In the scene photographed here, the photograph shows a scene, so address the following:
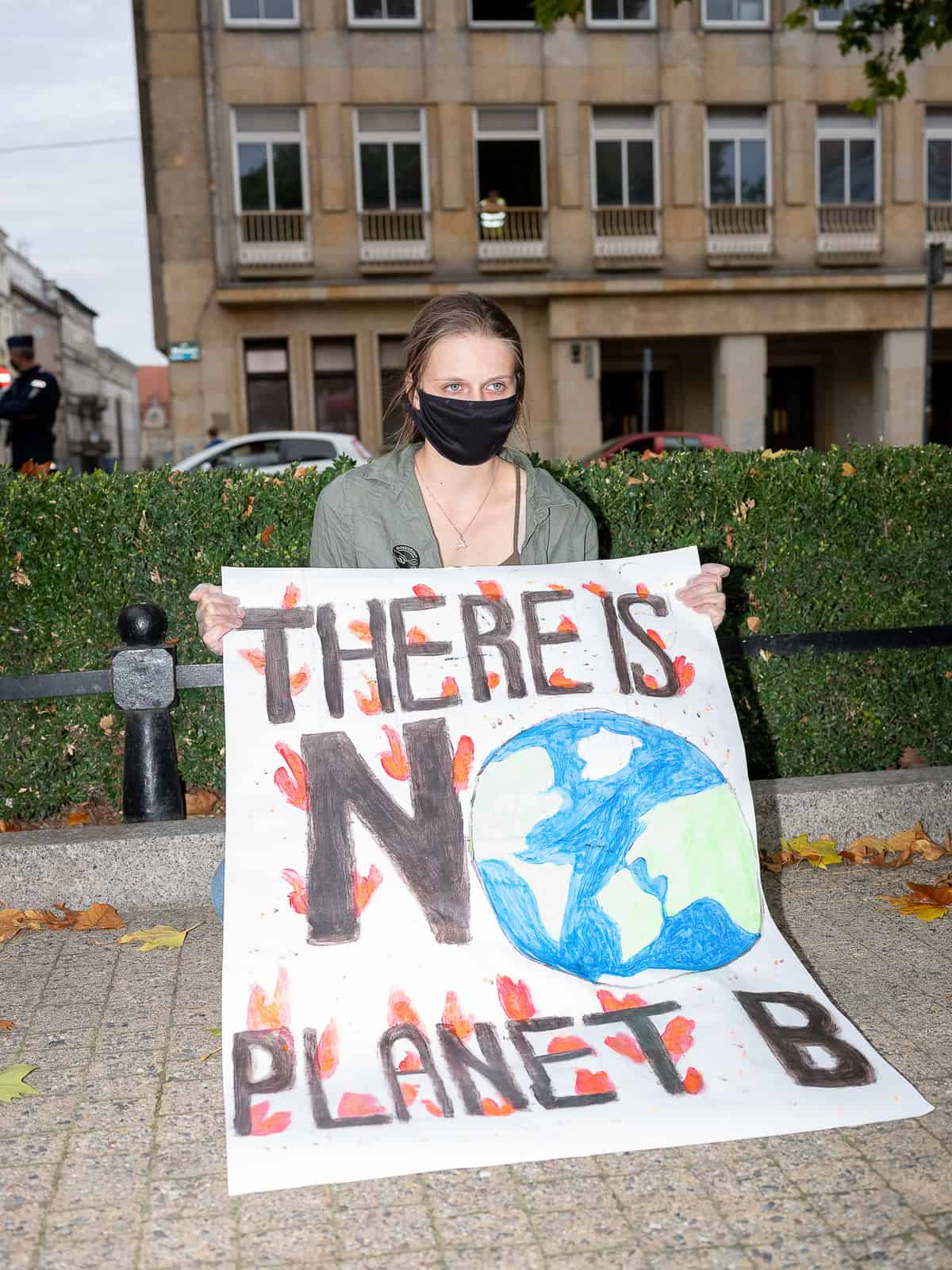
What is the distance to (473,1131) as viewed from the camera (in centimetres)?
261

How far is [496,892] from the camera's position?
Answer: 3125mm

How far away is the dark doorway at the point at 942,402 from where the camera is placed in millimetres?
33156

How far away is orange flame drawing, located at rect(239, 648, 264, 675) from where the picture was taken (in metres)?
3.36

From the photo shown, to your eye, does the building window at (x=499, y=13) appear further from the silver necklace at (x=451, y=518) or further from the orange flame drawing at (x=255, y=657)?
the orange flame drawing at (x=255, y=657)

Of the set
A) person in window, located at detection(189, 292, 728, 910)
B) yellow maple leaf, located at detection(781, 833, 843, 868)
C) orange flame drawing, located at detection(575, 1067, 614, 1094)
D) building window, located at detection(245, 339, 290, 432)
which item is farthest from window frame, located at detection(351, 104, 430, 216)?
orange flame drawing, located at detection(575, 1067, 614, 1094)

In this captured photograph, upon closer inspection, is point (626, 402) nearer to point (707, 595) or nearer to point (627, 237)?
point (627, 237)

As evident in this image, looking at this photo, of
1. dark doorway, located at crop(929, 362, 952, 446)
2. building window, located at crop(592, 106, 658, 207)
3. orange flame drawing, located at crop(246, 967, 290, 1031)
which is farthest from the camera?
dark doorway, located at crop(929, 362, 952, 446)

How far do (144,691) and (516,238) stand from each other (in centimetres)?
2423

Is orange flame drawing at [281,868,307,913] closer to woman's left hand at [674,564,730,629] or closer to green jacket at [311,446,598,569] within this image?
green jacket at [311,446,598,569]

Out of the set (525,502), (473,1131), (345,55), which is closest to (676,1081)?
(473,1131)

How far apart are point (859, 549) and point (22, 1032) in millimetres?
3472

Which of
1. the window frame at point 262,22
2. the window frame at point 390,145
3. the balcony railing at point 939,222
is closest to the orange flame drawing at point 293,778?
the window frame at point 390,145

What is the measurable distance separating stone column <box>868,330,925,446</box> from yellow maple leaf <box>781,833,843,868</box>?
2503cm

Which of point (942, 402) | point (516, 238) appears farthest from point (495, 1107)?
point (942, 402)
